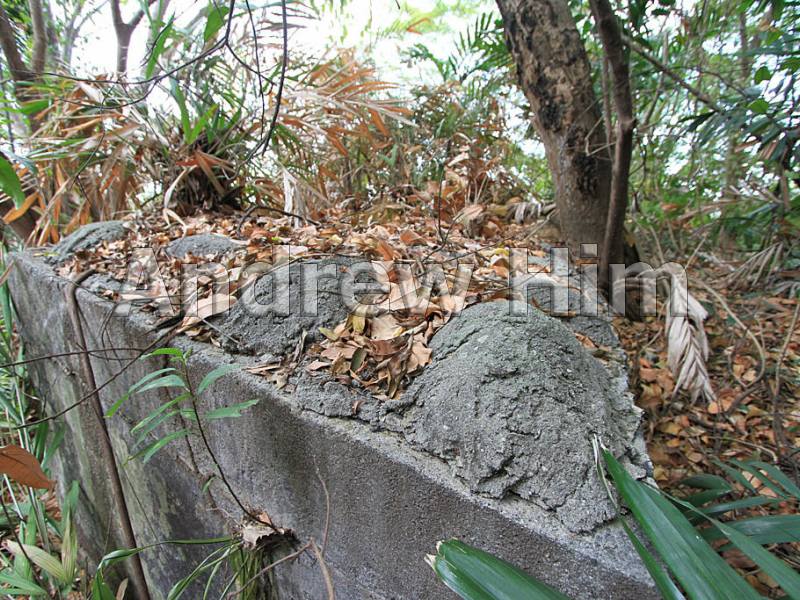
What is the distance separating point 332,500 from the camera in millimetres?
771

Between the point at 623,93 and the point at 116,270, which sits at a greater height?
the point at 623,93

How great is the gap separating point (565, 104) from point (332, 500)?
1512 mm

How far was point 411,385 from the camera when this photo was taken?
0.80m

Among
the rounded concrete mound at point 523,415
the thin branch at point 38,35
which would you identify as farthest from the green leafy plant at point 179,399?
the thin branch at point 38,35

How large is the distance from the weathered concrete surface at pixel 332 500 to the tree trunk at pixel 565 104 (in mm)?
1312

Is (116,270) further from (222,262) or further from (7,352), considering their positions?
(7,352)

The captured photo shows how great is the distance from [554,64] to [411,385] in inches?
53.3

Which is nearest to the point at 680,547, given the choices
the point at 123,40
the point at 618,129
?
the point at 618,129

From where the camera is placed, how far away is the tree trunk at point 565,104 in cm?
156

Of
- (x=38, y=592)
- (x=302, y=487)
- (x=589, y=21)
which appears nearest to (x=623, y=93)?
(x=589, y=21)

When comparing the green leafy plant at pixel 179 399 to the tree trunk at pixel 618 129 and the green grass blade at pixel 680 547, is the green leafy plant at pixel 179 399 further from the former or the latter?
the tree trunk at pixel 618 129

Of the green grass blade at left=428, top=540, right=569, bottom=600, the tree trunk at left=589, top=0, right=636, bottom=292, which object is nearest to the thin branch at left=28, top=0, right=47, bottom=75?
the tree trunk at left=589, top=0, right=636, bottom=292

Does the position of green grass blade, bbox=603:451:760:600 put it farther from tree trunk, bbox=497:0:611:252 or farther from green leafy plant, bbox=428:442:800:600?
tree trunk, bbox=497:0:611:252

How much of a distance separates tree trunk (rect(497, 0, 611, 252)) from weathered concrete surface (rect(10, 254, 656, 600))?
1312mm
